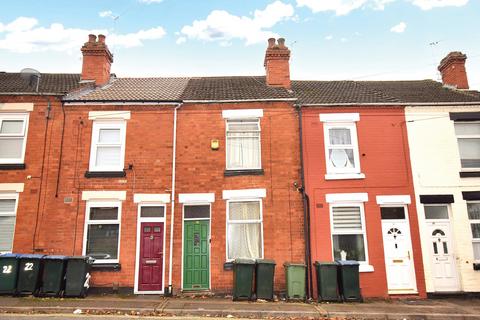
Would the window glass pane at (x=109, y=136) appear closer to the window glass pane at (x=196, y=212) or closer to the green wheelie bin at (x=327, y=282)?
the window glass pane at (x=196, y=212)

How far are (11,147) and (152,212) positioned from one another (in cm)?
522

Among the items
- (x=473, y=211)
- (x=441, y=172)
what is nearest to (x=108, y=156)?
(x=441, y=172)

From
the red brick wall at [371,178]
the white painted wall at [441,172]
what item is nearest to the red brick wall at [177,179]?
the red brick wall at [371,178]

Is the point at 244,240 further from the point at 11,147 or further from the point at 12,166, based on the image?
the point at 11,147

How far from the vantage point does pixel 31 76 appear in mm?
13266

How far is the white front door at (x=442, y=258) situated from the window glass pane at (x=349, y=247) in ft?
7.34

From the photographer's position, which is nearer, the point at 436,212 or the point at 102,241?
the point at 102,241

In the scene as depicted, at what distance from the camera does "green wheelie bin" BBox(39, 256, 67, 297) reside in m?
9.87

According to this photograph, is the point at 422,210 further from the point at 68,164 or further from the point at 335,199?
the point at 68,164

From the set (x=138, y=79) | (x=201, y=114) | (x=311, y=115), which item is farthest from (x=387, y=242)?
(x=138, y=79)

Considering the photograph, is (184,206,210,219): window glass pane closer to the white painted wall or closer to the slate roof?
the slate roof

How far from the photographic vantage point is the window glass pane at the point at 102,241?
36.6 ft

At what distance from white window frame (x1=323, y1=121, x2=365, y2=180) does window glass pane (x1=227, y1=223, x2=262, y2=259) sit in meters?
3.02

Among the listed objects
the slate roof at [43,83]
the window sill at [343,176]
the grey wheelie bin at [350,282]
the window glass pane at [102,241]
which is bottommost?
the grey wheelie bin at [350,282]
